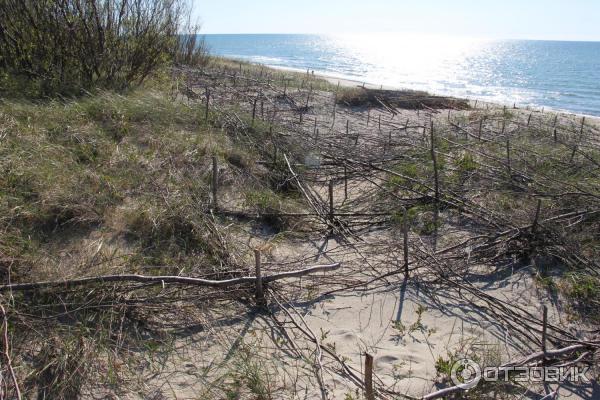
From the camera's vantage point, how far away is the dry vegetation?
2.95 metres

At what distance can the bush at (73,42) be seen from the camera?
763 cm

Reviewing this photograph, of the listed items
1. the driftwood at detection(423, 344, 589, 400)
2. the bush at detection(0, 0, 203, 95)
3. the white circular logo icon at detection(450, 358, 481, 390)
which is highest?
the bush at detection(0, 0, 203, 95)

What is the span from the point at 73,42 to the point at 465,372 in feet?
27.2

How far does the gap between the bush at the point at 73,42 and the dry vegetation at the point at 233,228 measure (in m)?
1.22

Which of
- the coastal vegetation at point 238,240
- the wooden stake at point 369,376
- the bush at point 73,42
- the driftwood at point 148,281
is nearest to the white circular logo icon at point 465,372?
the coastal vegetation at point 238,240

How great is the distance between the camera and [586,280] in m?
3.96

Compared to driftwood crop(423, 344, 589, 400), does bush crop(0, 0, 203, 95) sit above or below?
above

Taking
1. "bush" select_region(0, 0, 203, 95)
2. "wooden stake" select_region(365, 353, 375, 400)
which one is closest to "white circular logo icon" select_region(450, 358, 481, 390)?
"wooden stake" select_region(365, 353, 375, 400)

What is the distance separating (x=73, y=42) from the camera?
7.98 m

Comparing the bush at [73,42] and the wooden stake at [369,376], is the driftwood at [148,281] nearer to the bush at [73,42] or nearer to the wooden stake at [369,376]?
the wooden stake at [369,376]

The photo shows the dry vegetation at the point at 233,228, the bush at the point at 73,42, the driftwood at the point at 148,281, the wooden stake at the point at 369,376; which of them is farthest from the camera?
the bush at the point at 73,42

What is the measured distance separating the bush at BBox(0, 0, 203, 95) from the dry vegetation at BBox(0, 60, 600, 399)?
122 centimetres

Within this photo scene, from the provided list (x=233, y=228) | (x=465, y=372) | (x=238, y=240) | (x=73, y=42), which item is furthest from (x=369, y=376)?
(x=73, y=42)

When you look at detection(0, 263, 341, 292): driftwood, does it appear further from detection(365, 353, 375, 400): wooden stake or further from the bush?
the bush
